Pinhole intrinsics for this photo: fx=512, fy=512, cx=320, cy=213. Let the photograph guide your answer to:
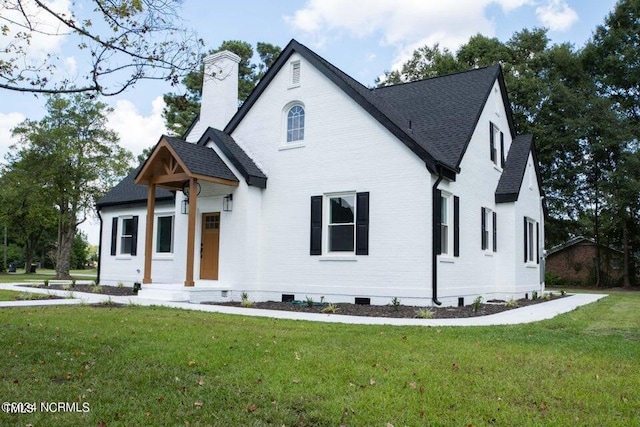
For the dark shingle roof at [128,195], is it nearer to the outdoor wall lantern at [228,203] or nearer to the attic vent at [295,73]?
the outdoor wall lantern at [228,203]

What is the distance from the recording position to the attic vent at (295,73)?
14.7 metres

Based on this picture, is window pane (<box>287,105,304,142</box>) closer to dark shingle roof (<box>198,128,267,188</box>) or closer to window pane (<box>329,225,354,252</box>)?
dark shingle roof (<box>198,128,267,188</box>)

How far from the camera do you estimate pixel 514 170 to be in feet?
57.3

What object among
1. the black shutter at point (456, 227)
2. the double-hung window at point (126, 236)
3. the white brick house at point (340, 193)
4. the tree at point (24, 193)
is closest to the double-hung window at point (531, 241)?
the white brick house at point (340, 193)

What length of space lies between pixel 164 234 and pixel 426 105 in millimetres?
10093

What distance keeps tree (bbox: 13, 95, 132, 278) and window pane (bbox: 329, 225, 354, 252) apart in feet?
62.6

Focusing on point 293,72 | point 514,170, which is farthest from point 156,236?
point 514,170

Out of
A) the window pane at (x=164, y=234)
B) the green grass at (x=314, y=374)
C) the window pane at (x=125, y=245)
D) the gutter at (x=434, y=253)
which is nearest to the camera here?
the green grass at (x=314, y=374)

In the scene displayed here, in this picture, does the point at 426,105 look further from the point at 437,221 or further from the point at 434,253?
the point at 434,253

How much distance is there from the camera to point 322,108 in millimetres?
14055

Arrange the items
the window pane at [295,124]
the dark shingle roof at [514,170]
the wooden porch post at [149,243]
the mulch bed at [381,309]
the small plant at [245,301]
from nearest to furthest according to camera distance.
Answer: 1. the mulch bed at [381,309]
2. the small plant at [245,301]
3. the window pane at [295,124]
4. the wooden porch post at [149,243]
5. the dark shingle roof at [514,170]

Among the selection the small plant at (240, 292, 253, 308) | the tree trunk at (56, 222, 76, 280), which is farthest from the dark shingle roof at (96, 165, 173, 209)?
the tree trunk at (56, 222, 76, 280)

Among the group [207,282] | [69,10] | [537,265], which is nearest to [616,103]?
[537,265]

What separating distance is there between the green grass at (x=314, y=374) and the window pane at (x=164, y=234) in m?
9.68
